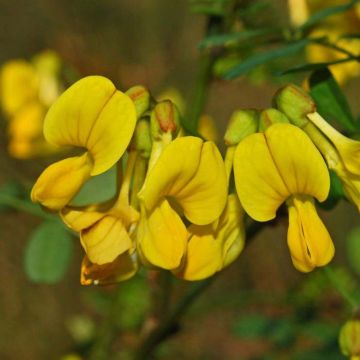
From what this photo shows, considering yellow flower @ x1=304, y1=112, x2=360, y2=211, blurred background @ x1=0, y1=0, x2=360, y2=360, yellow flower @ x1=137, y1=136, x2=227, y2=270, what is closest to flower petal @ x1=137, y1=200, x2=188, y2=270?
yellow flower @ x1=137, y1=136, x2=227, y2=270

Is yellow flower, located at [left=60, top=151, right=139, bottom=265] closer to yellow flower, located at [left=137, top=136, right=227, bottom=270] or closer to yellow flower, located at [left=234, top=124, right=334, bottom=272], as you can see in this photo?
yellow flower, located at [left=137, top=136, right=227, bottom=270]

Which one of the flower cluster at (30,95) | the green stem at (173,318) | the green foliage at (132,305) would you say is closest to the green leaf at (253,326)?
the green foliage at (132,305)

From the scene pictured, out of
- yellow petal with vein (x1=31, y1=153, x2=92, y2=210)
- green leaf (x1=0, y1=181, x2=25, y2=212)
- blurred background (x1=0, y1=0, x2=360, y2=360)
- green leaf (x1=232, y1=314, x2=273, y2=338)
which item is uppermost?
yellow petal with vein (x1=31, y1=153, x2=92, y2=210)

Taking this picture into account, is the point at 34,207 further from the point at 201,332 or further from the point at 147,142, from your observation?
the point at 201,332

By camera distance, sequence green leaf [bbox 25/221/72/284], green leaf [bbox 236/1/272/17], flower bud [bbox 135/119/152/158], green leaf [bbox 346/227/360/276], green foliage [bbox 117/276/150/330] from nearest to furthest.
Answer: flower bud [bbox 135/119/152/158] → green leaf [bbox 236/1/272/17] → green leaf [bbox 25/221/72/284] → green leaf [bbox 346/227/360/276] → green foliage [bbox 117/276/150/330]

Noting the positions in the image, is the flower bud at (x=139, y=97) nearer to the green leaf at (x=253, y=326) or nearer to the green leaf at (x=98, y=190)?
the green leaf at (x=98, y=190)

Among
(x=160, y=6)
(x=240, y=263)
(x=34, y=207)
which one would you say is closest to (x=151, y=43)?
(x=160, y=6)
